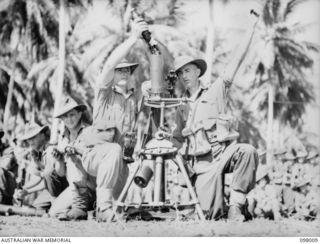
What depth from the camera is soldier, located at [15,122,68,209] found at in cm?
695

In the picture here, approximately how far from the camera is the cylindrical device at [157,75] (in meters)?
6.65

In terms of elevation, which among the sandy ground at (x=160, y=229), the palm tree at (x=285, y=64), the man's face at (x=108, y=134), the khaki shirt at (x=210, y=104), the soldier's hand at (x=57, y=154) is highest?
the palm tree at (x=285, y=64)

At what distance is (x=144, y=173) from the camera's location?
6297 mm

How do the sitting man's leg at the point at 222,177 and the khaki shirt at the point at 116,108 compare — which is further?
the khaki shirt at the point at 116,108

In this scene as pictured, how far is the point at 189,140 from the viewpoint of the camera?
657cm

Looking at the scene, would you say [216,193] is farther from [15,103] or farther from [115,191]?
[15,103]

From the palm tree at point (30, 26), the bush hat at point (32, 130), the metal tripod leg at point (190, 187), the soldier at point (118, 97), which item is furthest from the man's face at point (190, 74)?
the palm tree at point (30, 26)

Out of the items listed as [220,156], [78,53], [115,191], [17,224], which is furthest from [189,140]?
[78,53]

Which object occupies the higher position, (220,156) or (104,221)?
(220,156)

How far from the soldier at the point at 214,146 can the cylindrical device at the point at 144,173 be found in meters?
0.44

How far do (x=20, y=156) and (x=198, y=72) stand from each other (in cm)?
315

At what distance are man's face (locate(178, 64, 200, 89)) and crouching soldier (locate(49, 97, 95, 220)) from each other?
3.90 ft

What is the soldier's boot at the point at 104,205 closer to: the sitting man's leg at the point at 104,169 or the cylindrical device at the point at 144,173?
the sitting man's leg at the point at 104,169

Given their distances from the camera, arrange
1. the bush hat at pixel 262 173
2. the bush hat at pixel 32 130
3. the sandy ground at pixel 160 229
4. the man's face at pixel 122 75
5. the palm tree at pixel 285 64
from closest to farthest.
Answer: the sandy ground at pixel 160 229 < the man's face at pixel 122 75 < the bush hat at pixel 32 130 < the bush hat at pixel 262 173 < the palm tree at pixel 285 64
